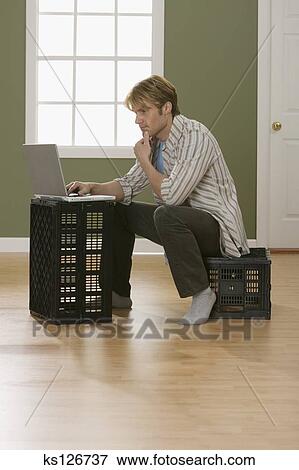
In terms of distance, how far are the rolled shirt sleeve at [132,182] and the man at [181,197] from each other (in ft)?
0.18

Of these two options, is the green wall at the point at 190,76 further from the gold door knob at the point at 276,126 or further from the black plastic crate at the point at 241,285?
the black plastic crate at the point at 241,285

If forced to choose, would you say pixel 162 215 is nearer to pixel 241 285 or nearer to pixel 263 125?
pixel 241 285

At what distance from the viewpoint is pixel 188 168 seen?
392 centimetres

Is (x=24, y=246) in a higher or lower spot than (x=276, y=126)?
lower

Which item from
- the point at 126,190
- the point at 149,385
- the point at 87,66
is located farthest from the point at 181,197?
the point at 87,66

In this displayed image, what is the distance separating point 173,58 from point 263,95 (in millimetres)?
728

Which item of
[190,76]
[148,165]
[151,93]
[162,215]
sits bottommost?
[162,215]

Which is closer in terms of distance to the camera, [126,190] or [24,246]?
[126,190]

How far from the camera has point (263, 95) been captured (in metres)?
7.10

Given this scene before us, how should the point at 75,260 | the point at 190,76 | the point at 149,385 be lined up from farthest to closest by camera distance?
the point at 190,76 < the point at 75,260 < the point at 149,385

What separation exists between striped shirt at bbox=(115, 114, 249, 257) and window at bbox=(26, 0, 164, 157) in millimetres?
3103

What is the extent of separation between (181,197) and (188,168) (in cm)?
12

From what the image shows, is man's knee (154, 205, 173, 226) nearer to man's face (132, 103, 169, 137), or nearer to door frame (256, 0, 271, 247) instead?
man's face (132, 103, 169, 137)

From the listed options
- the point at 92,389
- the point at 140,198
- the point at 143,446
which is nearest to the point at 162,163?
the point at 92,389
